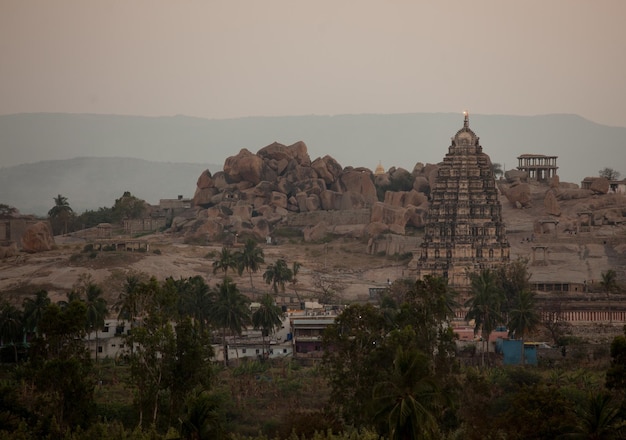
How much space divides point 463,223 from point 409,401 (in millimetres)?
62361

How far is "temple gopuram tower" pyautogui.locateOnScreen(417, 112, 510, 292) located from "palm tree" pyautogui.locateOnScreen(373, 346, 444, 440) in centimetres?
5590

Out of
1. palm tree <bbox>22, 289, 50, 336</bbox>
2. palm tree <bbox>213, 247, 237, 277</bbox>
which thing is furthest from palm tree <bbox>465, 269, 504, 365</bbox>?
palm tree <bbox>213, 247, 237, 277</bbox>

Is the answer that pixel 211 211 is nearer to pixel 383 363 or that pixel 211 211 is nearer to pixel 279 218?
pixel 279 218

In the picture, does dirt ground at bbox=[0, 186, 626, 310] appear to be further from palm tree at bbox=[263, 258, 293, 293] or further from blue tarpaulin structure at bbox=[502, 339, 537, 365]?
blue tarpaulin structure at bbox=[502, 339, 537, 365]

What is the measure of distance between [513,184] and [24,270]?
2052 inches

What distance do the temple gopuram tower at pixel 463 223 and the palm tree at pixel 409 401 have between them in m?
55.9

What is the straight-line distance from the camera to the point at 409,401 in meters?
44.6

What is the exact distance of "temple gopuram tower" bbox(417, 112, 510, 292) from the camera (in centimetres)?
10475

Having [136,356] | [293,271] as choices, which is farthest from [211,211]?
[136,356]

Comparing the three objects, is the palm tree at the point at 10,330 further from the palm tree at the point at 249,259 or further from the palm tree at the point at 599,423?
the palm tree at the point at 599,423

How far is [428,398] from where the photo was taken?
46.4 meters

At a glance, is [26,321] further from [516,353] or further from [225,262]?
[516,353]

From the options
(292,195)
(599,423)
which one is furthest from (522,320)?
(292,195)

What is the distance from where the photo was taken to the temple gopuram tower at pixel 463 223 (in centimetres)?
10475
